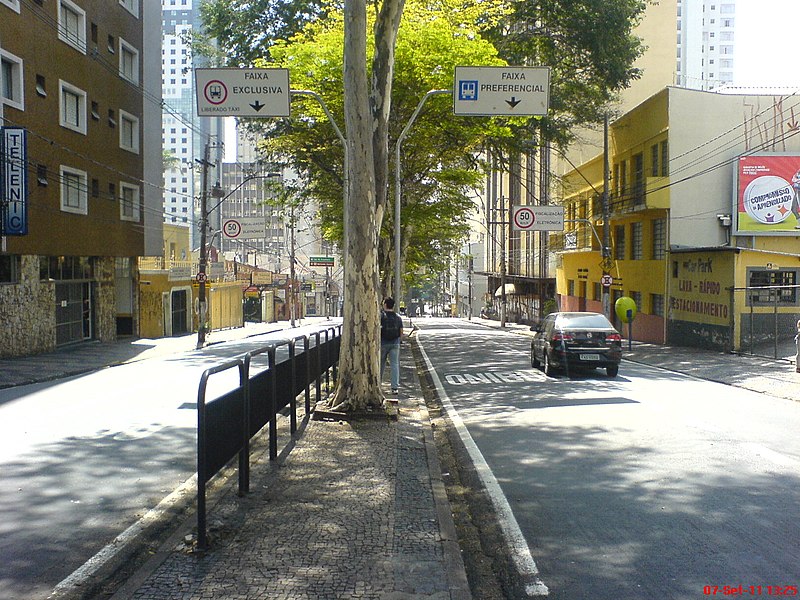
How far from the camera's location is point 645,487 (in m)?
7.54

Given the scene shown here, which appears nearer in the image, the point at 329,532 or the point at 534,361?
the point at 329,532

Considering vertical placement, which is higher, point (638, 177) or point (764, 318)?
point (638, 177)

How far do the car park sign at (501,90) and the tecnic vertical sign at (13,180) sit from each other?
15912mm

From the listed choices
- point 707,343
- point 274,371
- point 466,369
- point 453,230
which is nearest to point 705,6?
point 453,230

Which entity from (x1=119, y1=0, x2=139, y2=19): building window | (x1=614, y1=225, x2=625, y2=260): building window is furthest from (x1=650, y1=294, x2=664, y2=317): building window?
(x1=119, y1=0, x2=139, y2=19): building window

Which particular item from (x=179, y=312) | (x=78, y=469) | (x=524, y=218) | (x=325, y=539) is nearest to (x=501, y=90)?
(x=78, y=469)

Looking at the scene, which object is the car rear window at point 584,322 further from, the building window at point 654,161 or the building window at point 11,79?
the building window at point 11,79

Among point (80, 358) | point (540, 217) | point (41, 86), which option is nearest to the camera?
point (80, 358)

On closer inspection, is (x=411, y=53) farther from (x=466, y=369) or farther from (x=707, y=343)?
(x=707, y=343)

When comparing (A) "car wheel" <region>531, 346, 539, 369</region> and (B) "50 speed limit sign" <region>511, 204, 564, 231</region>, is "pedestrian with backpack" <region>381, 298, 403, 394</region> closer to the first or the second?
(A) "car wheel" <region>531, 346, 539, 369</region>

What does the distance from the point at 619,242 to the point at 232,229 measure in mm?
18715

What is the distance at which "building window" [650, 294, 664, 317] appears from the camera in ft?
111

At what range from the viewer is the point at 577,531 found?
6.28 meters
